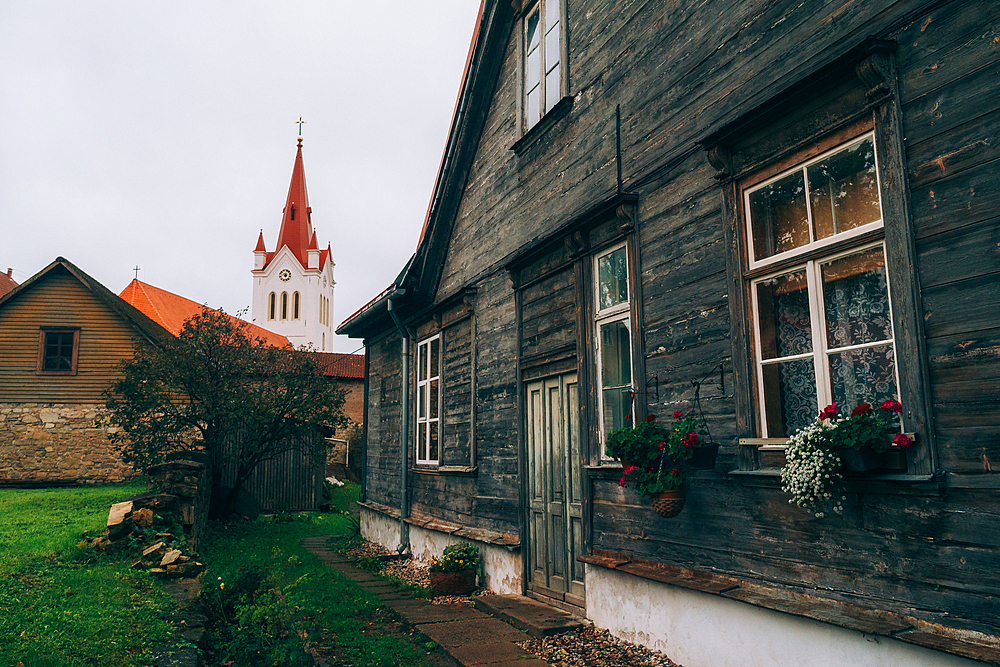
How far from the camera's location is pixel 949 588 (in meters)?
3.19

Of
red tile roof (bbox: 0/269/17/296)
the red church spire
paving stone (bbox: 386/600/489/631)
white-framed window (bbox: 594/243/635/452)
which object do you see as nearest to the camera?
white-framed window (bbox: 594/243/635/452)

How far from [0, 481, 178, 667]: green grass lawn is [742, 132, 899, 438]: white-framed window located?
4.43m

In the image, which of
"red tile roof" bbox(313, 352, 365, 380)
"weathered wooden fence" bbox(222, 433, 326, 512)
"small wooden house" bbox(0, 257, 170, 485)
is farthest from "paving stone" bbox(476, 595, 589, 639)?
"red tile roof" bbox(313, 352, 365, 380)

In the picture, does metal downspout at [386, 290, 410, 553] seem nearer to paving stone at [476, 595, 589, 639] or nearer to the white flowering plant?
paving stone at [476, 595, 589, 639]

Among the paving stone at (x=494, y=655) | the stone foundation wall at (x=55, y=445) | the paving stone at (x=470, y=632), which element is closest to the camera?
the paving stone at (x=494, y=655)

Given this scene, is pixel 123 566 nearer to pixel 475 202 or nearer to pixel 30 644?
pixel 30 644

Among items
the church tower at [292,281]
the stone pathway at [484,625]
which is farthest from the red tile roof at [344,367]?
the church tower at [292,281]

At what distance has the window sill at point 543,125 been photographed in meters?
7.07

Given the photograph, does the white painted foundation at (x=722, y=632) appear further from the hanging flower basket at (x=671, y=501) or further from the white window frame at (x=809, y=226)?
Answer: the white window frame at (x=809, y=226)

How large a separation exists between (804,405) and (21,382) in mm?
23658

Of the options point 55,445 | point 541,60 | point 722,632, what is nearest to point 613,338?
point 722,632

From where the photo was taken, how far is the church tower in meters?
71.1

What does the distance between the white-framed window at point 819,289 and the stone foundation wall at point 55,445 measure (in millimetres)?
21180

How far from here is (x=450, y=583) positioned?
25.7ft
